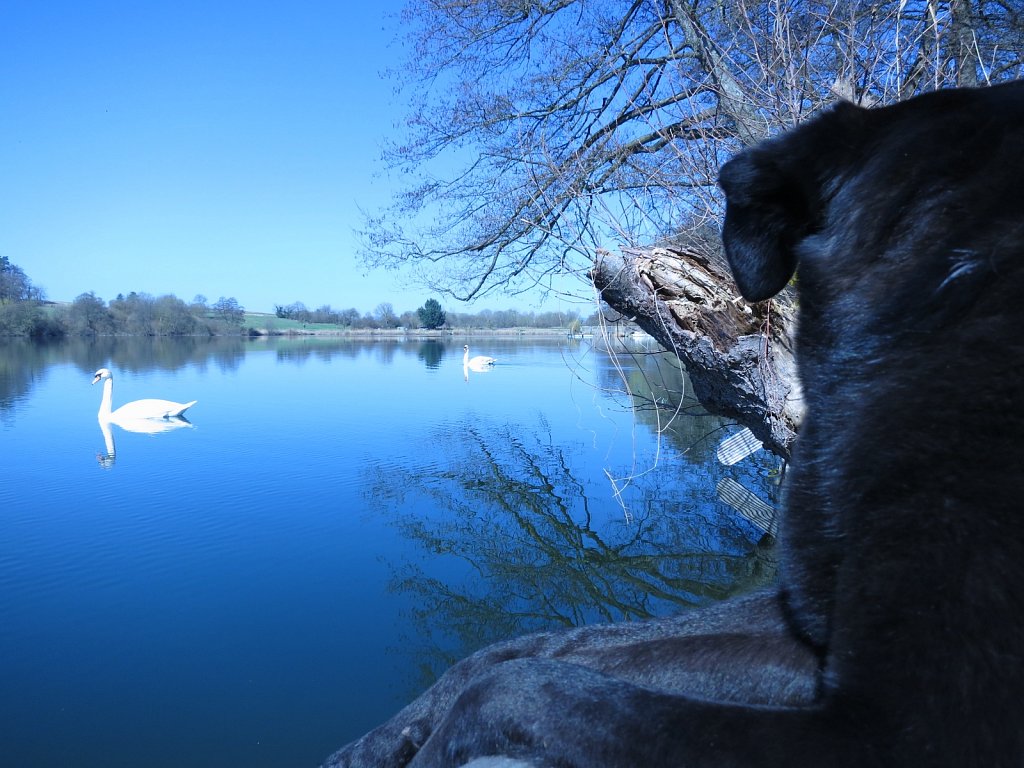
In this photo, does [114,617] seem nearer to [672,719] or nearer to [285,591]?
[285,591]

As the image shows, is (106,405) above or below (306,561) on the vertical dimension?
above

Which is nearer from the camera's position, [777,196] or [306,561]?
[777,196]

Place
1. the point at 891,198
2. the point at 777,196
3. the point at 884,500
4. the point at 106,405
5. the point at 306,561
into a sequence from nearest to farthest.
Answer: the point at 884,500, the point at 891,198, the point at 777,196, the point at 306,561, the point at 106,405

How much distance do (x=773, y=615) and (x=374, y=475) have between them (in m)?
12.1

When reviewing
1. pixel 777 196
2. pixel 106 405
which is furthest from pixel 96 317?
pixel 777 196

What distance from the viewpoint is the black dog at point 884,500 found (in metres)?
1.11

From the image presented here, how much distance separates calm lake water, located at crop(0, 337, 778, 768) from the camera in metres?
6.14

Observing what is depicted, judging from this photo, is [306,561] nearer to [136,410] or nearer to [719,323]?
[719,323]

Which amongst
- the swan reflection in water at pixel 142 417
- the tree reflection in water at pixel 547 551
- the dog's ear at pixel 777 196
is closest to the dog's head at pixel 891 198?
the dog's ear at pixel 777 196

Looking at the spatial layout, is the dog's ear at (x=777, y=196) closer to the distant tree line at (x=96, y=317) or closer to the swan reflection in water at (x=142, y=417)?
the swan reflection in water at (x=142, y=417)

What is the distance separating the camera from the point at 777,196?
1.92m

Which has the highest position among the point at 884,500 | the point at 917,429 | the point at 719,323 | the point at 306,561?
the point at 719,323

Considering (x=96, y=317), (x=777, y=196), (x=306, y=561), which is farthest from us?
(x=96, y=317)

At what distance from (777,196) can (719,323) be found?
11.5 feet
